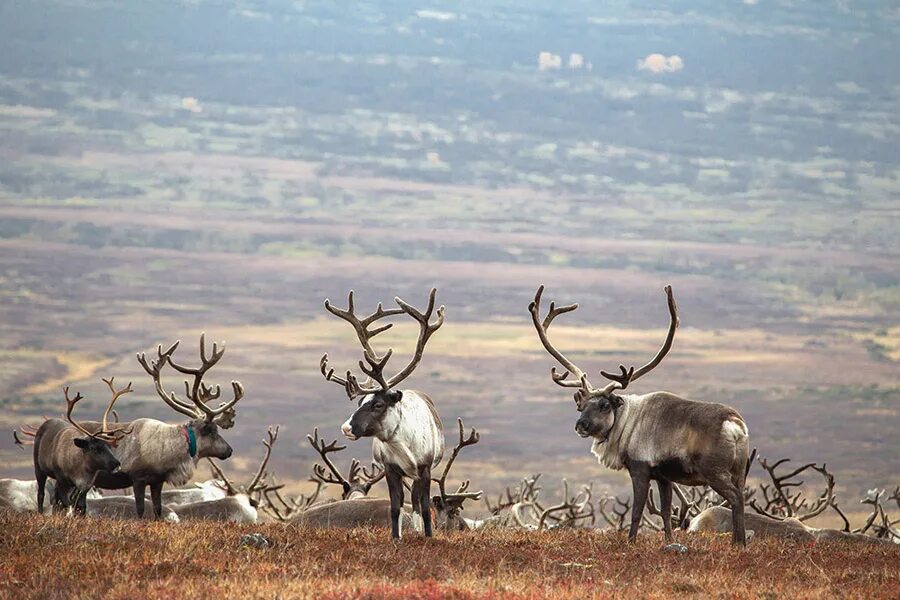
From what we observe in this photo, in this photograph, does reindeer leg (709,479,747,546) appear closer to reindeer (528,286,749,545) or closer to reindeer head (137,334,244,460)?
reindeer (528,286,749,545)

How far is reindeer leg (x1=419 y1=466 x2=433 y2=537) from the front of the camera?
11.5 m

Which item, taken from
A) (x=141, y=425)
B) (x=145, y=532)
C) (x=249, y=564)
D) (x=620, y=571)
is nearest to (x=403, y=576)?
(x=249, y=564)

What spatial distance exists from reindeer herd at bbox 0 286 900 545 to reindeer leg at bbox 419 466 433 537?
12 mm

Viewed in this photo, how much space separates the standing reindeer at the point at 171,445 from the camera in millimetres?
14672

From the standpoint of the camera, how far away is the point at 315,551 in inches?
405

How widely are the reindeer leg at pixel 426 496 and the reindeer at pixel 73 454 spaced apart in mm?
4412

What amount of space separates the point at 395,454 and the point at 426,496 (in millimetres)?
631

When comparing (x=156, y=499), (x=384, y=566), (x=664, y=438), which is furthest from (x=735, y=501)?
(x=156, y=499)

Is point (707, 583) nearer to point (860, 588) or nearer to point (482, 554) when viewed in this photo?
point (860, 588)

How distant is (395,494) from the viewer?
11484mm

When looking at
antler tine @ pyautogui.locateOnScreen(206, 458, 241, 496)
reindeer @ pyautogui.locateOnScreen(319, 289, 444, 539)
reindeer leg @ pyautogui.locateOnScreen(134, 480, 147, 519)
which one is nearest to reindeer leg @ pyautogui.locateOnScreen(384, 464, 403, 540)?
reindeer @ pyautogui.locateOnScreen(319, 289, 444, 539)

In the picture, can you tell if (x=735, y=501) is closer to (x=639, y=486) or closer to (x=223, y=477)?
(x=639, y=486)

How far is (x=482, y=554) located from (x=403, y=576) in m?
1.58

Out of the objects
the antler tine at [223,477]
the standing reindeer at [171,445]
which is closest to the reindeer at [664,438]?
the standing reindeer at [171,445]
